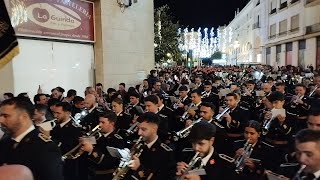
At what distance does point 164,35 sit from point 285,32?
29734 millimetres

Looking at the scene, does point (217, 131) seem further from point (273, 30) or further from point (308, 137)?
point (273, 30)

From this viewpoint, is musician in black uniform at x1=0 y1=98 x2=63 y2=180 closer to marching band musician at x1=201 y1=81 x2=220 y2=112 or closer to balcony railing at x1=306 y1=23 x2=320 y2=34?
marching band musician at x1=201 y1=81 x2=220 y2=112

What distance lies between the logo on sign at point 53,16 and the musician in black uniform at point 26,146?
8485 millimetres

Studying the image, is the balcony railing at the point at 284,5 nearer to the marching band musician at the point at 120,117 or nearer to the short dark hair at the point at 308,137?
the marching band musician at the point at 120,117

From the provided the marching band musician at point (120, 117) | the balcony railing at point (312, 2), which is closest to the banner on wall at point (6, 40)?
the marching band musician at point (120, 117)

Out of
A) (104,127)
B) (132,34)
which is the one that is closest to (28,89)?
(132,34)

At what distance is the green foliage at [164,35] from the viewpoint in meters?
22.5

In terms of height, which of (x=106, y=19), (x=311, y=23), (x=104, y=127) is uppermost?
(x=311, y=23)

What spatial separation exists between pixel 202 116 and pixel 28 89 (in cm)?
695

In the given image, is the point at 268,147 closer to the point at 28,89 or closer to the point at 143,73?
the point at 28,89

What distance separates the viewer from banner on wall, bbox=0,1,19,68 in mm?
9695

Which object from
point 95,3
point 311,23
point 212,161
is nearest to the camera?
point 212,161

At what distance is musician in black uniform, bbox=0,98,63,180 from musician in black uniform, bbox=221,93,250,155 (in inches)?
158

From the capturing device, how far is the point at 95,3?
14219 millimetres
